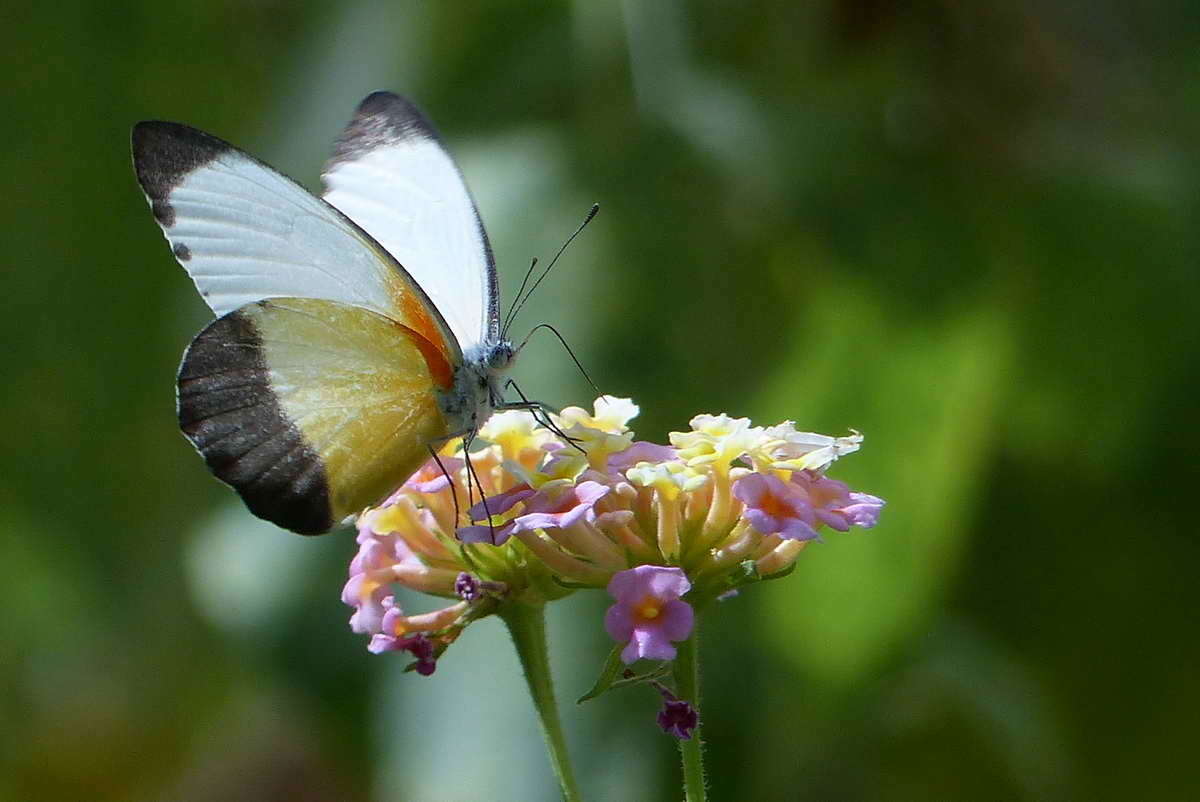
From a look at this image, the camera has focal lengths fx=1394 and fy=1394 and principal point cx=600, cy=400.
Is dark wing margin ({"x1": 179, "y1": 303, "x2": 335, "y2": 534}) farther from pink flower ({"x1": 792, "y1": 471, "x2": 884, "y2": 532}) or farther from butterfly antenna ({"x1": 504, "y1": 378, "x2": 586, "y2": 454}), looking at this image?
pink flower ({"x1": 792, "y1": 471, "x2": 884, "y2": 532})

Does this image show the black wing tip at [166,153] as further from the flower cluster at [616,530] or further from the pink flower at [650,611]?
the pink flower at [650,611]

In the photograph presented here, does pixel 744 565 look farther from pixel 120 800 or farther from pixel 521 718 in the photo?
pixel 120 800

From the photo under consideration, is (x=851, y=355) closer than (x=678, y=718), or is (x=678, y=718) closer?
(x=678, y=718)

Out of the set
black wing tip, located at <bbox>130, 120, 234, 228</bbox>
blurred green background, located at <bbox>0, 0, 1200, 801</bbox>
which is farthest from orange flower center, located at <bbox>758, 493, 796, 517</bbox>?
blurred green background, located at <bbox>0, 0, 1200, 801</bbox>

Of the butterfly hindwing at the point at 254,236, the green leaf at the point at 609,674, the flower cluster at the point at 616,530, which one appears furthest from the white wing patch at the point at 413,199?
the green leaf at the point at 609,674

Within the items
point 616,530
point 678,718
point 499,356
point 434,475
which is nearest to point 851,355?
point 499,356

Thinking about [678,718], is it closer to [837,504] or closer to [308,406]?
[837,504]

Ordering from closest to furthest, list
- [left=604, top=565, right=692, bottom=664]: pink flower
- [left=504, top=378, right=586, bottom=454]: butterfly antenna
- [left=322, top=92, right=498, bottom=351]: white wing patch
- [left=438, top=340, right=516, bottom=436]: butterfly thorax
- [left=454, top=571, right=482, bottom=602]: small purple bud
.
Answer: [left=604, top=565, right=692, bottom=664]: pink flower, [left=454, top=571, right=482, bottom=602]: small purple bud, [left=504, top=378, right=586, bottom=454]: butterfly antenna, [left=438, top=340, right=516, bottom=436]: butterfly thorax, [left=322, top=92, right=498, bottom=351]: white wing patch
